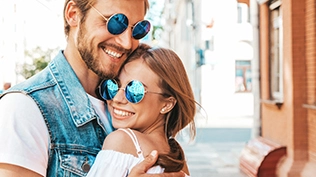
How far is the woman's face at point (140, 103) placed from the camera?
2289mm

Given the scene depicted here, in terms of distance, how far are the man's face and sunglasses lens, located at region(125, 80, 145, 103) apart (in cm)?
9

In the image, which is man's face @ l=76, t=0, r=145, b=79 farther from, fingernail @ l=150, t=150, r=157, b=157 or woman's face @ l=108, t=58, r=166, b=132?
fingernail @ l=150, t=150, r=157, b=157

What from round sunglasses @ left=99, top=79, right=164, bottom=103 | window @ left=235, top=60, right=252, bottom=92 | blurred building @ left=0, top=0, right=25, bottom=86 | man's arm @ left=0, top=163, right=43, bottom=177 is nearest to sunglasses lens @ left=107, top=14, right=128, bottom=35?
round sunglasses @ left=99, top=79, right=164, bottom=103

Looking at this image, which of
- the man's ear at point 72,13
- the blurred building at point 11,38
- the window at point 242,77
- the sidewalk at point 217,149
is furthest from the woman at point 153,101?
the window at point 242,77

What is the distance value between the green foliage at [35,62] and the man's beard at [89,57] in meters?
28.1

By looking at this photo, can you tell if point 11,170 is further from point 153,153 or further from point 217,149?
point 217,149

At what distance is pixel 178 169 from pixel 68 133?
1.61 ft

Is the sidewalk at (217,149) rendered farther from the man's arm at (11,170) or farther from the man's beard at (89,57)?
the man's arm at (11,170)

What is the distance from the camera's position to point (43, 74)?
84.0 inches

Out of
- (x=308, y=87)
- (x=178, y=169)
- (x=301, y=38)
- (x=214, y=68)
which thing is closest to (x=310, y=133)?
(x=308, y=87)

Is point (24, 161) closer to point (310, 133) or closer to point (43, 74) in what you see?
point (43, 74)

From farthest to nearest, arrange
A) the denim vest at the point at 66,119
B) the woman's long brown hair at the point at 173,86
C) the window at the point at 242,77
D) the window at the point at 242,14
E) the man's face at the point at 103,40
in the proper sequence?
the window at the point at 242,77, the window at the point at 242,14, the woman's long brown hair at the point at 173,86, the man's face at the point at 103,40, the denim vest at the point at 66,119

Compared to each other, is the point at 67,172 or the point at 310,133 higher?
the point at 67,172

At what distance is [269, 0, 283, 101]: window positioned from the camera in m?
10.0
